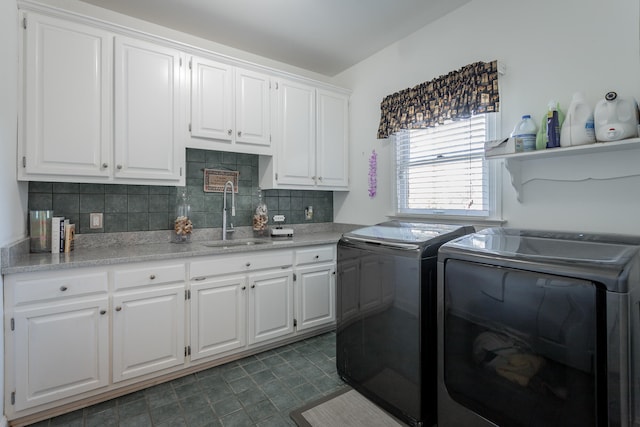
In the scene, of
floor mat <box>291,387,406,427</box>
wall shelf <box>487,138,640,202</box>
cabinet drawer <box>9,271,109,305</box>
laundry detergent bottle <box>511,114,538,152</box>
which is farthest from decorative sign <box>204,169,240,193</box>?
laundry detergent bottle <box>511,114,538,152</box>

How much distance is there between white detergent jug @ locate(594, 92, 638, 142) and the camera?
1.52m

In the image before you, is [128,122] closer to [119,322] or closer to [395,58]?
[119,322]

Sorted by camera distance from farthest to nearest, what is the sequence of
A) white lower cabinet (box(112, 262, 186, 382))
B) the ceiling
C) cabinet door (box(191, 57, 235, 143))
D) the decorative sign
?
the decorative sign
cabinet door (box(191, 57, 235, 143))
the ceiling
white lower cabinet (box(112, 262, 186, 382))

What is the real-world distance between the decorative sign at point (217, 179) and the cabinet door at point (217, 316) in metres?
0.96

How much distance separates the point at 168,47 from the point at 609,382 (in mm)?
3127

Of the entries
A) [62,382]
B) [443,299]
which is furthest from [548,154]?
[62,382]

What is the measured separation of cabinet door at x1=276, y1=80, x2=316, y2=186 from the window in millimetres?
886

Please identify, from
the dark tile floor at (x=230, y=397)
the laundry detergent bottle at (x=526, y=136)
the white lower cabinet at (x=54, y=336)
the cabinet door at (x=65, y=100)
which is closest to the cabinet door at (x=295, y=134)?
the cabinet door at (x=65, y=100)

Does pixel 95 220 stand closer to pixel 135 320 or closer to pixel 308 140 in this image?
pixel 135 320

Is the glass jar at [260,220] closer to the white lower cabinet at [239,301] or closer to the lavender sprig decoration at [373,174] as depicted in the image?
the white lower cabinet at [239,301]

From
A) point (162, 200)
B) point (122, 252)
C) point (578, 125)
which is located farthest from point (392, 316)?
point (162, 200)

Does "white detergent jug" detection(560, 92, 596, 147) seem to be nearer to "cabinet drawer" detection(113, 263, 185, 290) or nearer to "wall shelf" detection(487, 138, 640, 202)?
"wall shelf" detection(487, 138, 640, 202)

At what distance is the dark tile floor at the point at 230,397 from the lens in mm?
1804

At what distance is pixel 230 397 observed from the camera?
2.02m
